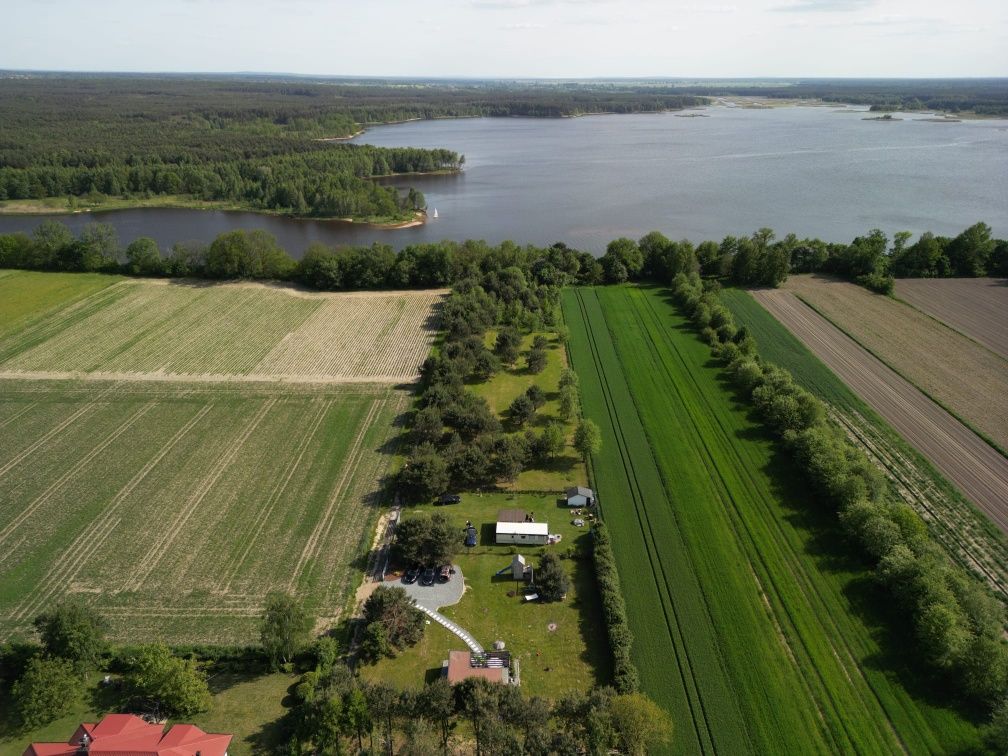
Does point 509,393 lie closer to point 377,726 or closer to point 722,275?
point 377,726

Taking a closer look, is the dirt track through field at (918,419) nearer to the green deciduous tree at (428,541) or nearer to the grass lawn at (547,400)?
the grass lawn at (547,400)

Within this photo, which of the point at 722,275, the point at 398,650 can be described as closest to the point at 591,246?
the point at 722,275

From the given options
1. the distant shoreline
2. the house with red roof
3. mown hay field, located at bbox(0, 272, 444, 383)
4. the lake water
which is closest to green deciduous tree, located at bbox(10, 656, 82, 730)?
the house with red roof

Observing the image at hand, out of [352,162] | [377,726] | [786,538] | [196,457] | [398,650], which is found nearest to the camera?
[377,726]

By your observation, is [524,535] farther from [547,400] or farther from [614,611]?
[547,400]

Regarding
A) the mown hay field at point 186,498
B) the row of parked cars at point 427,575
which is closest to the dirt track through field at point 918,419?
the row of parked cars at point 427,575

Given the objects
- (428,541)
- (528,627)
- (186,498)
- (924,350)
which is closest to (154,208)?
(186,498)
